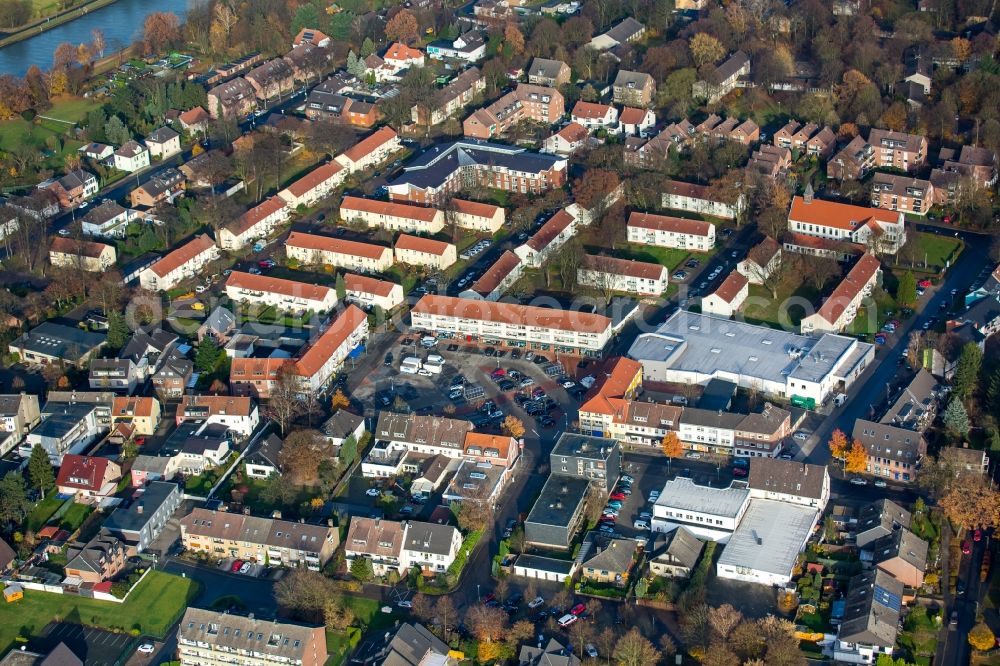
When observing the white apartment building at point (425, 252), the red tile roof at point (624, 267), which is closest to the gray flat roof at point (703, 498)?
the red tile roof at point (624, 267)

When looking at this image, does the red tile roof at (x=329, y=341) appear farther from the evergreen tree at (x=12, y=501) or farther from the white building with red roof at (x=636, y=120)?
the white building with red roof at (x=636, y=120)

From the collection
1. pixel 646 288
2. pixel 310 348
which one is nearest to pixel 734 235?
pixel 646 288

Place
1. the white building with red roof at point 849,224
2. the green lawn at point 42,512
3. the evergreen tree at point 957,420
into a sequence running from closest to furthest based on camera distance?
1. the green lawn at point 42,512
2. the evergreen tree at point 957,420
3. the white building with red roof at point 849,224

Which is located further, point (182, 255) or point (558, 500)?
point (182, 255)

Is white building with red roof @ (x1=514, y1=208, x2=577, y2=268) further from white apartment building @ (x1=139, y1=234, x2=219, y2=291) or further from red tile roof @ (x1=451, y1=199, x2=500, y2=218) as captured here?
white apartment building @ (x1=139, y1=234, x2=219, y2=291)

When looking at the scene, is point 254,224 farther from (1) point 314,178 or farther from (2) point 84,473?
(2) point 84,473

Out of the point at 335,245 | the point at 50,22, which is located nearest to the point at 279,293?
the point at 335,245

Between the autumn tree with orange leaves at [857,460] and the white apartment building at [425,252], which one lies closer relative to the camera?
the autumn tree with orange leaves at [857,460]

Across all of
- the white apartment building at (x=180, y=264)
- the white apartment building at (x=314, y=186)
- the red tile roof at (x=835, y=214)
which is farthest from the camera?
the white apartment building at (x=314, y=186)
